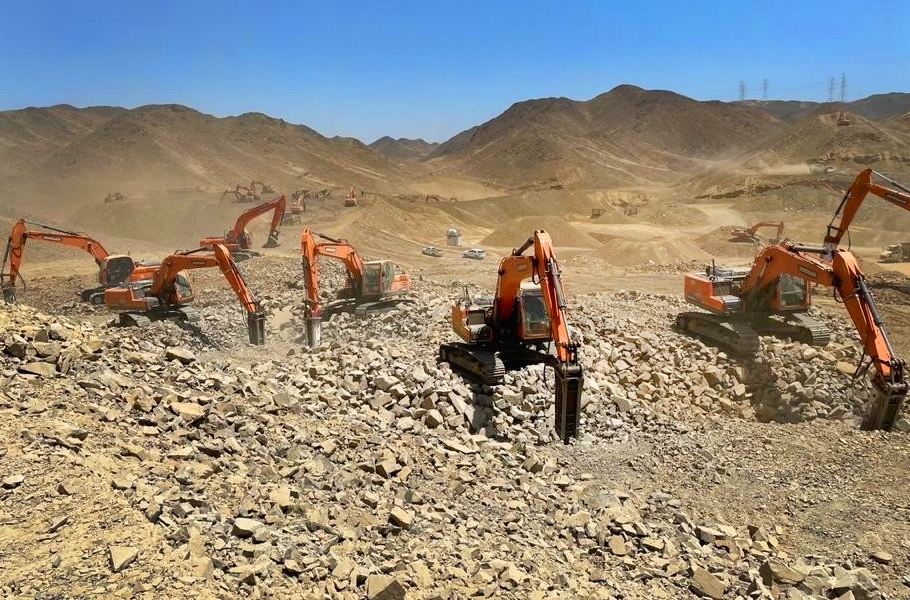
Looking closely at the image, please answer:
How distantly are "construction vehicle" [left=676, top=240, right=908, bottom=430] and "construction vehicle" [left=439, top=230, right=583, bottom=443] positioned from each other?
456 cm

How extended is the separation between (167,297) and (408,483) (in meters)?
12.2

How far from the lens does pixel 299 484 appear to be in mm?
6555

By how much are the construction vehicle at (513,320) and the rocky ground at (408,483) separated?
17.6 inches

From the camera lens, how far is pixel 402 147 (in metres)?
180

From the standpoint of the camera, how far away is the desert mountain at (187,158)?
56.7 metres

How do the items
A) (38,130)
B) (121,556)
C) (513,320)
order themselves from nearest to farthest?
1. (121,556)
2. (513,320)
3. (38,130)

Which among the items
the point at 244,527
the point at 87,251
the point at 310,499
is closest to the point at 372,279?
the point at 87,251

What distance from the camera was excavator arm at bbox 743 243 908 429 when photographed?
967cm

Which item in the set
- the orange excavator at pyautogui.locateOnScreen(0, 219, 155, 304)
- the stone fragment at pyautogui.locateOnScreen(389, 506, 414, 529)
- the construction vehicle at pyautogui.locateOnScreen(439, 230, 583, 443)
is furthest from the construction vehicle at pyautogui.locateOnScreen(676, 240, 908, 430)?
the orange excavator at pyautogui.locateOnScreen(0, 219, 155, 304)

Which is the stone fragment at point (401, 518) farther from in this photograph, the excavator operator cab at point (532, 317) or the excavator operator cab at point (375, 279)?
the excavator operator cab at point (375, 279)

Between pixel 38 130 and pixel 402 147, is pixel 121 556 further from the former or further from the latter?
pixel 402 147

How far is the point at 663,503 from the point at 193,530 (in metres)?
5.26

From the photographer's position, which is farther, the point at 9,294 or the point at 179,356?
the point at 9,294

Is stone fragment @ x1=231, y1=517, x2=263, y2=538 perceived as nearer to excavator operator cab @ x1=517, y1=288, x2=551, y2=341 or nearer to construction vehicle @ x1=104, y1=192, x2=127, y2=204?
excavator operator cab @ x1=517, y1=288, x2=551, y2=341
